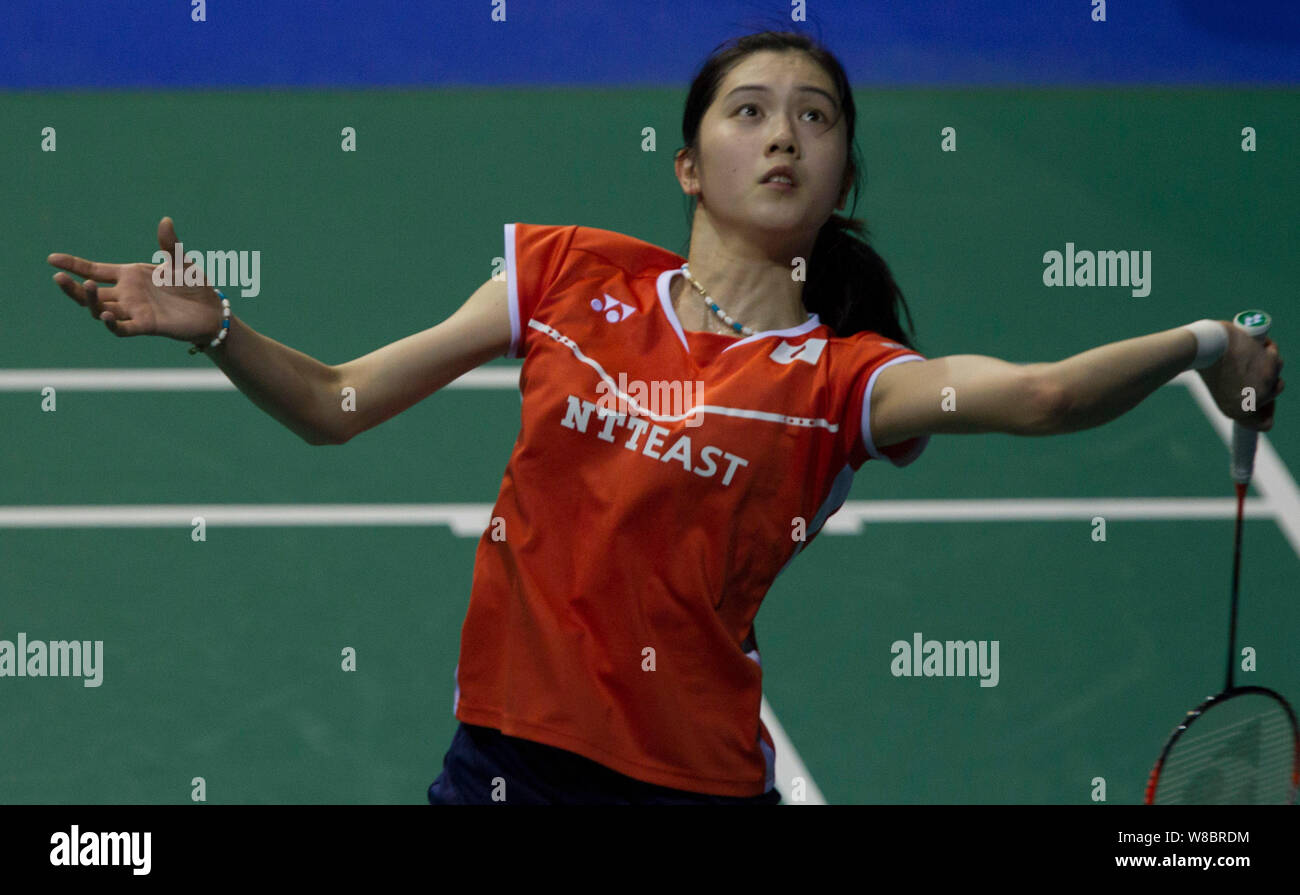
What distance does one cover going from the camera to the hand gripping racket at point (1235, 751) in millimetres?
2406

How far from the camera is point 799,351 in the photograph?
232 cm

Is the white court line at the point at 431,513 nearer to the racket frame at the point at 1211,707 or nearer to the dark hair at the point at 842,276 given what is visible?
the dark hair at the point at 842,276

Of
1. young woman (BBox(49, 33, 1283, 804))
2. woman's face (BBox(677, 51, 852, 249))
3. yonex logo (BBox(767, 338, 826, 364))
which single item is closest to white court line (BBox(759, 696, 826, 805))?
young woman (BBox(49, 33, 1283, 804))

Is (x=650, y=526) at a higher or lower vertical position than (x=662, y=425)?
lower

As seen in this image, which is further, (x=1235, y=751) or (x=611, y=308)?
(x=1235, y=751)

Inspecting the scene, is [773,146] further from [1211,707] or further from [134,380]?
[134,380]

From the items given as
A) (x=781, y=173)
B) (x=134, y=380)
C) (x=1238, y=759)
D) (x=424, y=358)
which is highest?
(x=781, y=173)

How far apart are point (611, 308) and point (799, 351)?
31cm

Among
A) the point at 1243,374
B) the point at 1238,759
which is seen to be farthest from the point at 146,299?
the point at 1238,759

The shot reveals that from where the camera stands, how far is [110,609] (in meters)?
4.33

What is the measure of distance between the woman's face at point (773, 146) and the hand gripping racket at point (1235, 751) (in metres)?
0.75

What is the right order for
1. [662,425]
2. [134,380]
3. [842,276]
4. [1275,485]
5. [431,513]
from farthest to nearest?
1. [134,380]
2. [1275,485]
3. [431,513]
4. [842,276]
5. [662,425]

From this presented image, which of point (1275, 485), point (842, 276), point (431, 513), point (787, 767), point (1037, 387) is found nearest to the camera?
point (1037, 387)

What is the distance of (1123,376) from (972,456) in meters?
2.78
